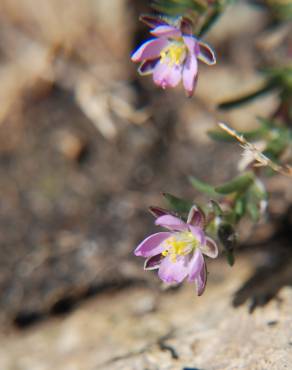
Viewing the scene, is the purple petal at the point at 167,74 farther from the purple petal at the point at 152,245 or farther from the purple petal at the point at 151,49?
the purple petal at the point at 152,245

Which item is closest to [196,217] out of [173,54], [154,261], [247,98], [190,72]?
[154,261]

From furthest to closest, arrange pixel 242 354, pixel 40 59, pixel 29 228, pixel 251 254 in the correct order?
pixel 40 59
pixel 29 228
pixel 251 254
pixel 242 354

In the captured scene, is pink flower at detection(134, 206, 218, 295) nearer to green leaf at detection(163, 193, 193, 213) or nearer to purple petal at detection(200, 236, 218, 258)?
purple petal at detection(200, 236, 218, 258)

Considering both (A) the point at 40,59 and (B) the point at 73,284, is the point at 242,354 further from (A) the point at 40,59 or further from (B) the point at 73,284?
(A) the point at 40,59

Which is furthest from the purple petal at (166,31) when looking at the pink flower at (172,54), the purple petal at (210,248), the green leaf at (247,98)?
the purple petal at (210,248)

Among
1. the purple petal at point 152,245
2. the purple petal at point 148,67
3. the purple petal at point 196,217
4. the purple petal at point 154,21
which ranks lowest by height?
the purple petal at point 196,217

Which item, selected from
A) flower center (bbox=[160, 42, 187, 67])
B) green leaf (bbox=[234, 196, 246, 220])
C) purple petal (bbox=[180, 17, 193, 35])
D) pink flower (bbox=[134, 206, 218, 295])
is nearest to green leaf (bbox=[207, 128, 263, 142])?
green leaf (bbox=[234, 196, 246, 220])

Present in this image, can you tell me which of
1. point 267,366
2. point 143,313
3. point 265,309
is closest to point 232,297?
point 265,309
